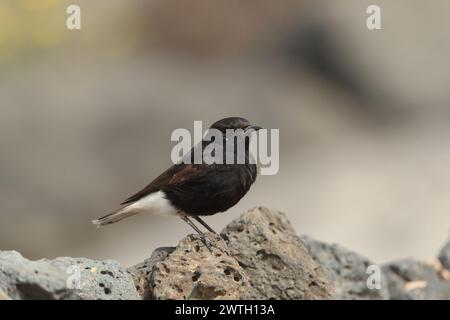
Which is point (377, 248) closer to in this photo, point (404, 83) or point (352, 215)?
point (352, 215)

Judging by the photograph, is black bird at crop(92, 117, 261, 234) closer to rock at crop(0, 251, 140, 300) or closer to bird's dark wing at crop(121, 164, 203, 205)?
bird's dark wing at crop(121, 164, 203, 205)

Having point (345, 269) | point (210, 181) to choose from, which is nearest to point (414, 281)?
point (345, 269)

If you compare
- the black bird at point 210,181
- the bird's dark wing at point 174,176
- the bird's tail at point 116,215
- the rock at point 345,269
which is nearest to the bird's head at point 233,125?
the black bird at point 210,181

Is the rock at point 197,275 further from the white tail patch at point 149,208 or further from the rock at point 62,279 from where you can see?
the white tail patch at point 149,208

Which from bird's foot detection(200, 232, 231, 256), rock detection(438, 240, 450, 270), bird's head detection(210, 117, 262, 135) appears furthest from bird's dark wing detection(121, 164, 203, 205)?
rock detection(438, 240, 450, 270)

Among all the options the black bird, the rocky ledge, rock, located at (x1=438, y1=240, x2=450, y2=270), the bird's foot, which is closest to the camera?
the rocky ledge

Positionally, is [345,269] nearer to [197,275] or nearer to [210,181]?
[210,181]

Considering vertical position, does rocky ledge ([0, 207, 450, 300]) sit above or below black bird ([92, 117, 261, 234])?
below
